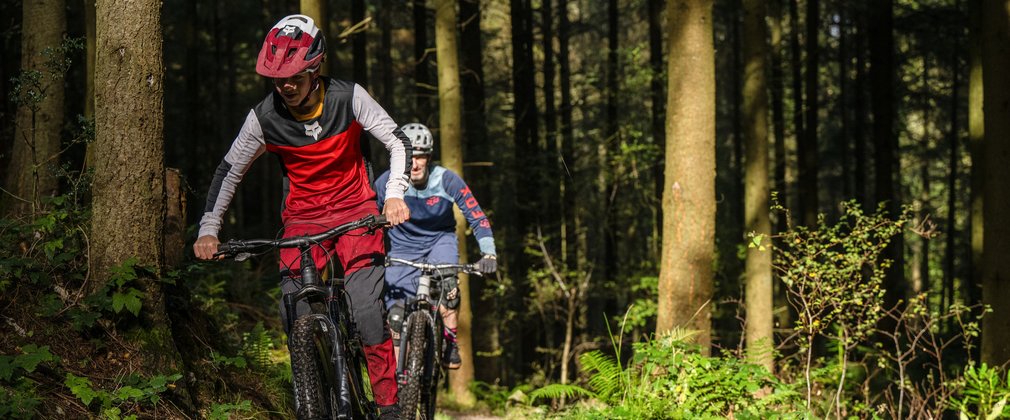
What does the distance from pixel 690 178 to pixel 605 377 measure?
7.05ft

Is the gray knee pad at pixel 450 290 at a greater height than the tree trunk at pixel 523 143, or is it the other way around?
the tree trunk at pixel 523 143

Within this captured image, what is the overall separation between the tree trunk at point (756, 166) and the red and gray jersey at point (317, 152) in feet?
32.2

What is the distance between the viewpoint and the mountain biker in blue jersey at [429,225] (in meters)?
7.70

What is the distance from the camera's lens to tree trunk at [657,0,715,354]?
838cm

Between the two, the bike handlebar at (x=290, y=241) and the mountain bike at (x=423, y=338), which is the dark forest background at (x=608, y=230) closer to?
the mountain bike at (x=423, y=338)

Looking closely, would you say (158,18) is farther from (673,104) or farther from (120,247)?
(673,104)

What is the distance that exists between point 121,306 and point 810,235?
5869 millimetres

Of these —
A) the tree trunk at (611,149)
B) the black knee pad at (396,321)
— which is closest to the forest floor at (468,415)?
the black knee pad at (396,321)

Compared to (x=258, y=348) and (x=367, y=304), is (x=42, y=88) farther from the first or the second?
(x=367, y=304)

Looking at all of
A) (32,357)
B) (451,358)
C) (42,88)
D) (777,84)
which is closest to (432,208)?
(451,358)

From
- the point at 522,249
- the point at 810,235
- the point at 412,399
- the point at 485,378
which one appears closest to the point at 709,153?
the point at 810,235

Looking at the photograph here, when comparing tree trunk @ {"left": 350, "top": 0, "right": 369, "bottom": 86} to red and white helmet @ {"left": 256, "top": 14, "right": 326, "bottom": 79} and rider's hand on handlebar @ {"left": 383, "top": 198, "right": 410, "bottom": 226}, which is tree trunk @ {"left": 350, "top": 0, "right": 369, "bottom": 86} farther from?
rider's hand on handlebar @ {"left": 383, "top": 198, "right": 410, "bottom": 226}

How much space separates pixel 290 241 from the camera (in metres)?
4.95

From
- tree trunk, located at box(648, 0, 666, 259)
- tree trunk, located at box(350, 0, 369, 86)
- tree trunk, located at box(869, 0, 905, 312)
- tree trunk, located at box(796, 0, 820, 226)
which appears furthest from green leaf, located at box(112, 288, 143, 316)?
tree trunk, located at box(796, 0, 820, 226)
